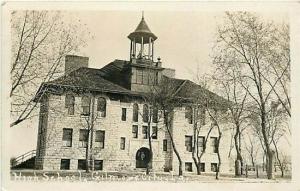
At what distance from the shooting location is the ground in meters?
4.64

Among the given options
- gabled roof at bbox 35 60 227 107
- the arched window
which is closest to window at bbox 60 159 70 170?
gabled roof at bbox 35 60 227 107

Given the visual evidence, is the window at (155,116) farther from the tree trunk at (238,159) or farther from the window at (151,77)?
the tree trunk at (238,159)

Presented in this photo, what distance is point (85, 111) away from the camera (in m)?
4.82

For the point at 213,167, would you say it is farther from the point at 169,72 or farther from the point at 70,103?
the point at 70,103

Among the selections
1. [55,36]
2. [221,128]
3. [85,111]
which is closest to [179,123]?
[221,128]

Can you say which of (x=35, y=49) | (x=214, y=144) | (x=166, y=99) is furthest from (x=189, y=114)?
(x=35, y=49)

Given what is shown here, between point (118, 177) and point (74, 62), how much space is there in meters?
1.08

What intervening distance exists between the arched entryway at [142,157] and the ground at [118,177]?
8 cm

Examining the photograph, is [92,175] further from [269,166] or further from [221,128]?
[269,166]

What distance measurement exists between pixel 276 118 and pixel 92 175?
1.72 m

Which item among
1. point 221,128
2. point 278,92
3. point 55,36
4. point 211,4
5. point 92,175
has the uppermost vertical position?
point 211,4

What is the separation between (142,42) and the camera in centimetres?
473

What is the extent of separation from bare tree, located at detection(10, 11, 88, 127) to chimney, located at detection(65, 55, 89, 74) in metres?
0.05

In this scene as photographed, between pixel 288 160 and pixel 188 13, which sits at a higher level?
pixel 188 13
